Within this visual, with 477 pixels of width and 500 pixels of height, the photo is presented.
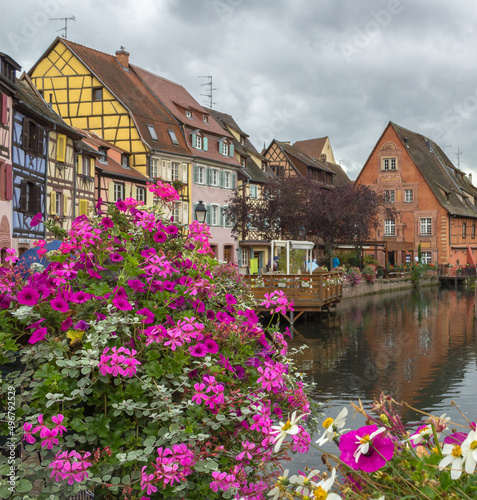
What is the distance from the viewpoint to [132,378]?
3.16 m

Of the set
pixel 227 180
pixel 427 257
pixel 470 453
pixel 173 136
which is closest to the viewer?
pixel 470 453

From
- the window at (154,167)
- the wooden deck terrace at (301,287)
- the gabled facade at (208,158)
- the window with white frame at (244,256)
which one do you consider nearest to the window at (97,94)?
the window at (154,167)

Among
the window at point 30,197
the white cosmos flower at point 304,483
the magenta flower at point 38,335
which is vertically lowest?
the white cosmos flower at point 304,483

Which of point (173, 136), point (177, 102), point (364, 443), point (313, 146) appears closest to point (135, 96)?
point (173, 136)

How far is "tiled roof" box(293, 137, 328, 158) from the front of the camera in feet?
228

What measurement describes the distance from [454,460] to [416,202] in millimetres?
60408

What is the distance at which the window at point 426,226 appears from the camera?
59.2 meters

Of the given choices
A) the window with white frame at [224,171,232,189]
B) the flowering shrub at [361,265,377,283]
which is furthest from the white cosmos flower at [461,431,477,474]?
the window with white frame at [224,171,232,189]

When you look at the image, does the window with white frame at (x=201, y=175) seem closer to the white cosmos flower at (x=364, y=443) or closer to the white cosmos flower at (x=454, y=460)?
the white cosmos flower at (x=364, y=443)

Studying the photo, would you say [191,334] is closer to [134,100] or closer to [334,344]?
[334,344]

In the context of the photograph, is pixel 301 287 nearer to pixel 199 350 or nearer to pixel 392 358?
pixel 392 358

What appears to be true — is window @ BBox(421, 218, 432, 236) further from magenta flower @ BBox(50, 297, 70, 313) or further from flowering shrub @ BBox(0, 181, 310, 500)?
magenta flower @ BBox(50, 297, 70, 313)

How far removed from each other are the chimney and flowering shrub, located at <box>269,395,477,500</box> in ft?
137

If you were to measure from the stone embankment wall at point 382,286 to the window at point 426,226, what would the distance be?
27.9 feet
